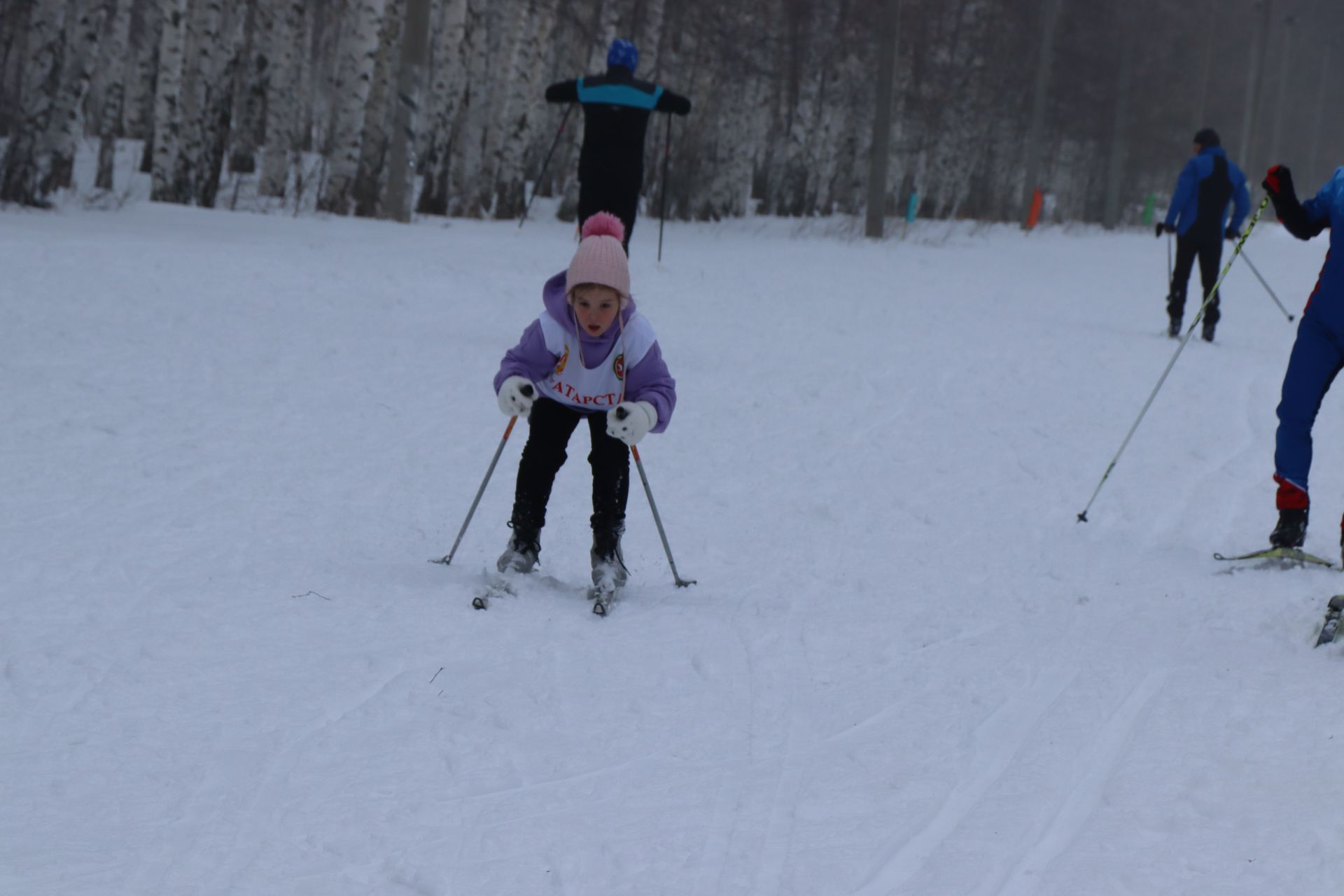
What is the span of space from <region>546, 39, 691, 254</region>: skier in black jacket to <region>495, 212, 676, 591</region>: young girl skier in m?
5.11

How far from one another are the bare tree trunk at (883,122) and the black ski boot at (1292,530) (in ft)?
54.4

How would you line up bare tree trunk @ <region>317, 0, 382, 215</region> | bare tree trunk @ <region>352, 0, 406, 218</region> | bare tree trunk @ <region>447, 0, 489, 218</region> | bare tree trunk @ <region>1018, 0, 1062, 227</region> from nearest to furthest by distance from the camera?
bare tree trunk @ <region>317, 0, 382, 215</region> → bare tree trunk @ <region>352, 0, 406, 218</region> → bare tree trunk @ <region>447, 0, 489, 218</region> → bare tree trunk @ <region>1018, 0, 1062, 227</region>

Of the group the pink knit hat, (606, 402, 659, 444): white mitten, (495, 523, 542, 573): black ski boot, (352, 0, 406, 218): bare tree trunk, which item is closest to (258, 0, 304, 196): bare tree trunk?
(352, 0, 406, 218): bare tree trunk

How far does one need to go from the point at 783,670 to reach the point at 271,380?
457 cm

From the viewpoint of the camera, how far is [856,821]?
10.5 feet

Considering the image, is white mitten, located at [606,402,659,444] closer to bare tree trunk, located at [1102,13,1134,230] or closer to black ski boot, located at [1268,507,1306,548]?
black ski boot, located at [1268,507,1306,548]

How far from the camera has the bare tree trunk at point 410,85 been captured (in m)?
15.4

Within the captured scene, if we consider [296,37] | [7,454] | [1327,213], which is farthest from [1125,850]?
[296,37]

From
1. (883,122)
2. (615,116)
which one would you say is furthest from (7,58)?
(883,122)

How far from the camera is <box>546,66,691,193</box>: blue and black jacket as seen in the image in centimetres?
968

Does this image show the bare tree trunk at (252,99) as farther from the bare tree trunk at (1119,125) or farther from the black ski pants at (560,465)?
the bare tree trunk at (1119,125)

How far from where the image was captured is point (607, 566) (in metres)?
4.89

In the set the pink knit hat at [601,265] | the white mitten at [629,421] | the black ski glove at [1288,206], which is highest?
the black ski glove at [1288,206]

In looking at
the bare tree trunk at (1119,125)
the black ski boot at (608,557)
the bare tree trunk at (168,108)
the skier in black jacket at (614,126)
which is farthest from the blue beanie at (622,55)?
the bare tree trunk at (1119,125)
